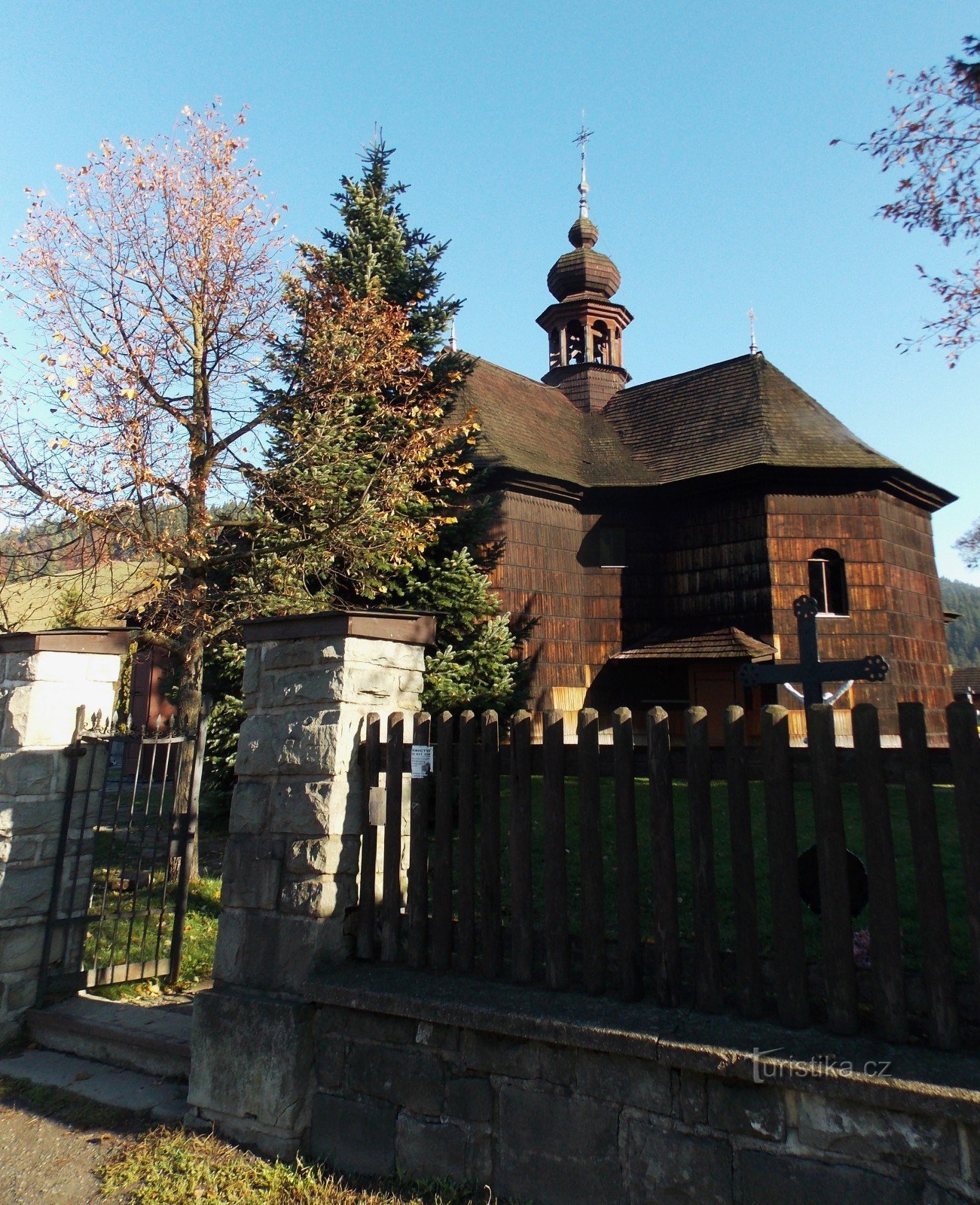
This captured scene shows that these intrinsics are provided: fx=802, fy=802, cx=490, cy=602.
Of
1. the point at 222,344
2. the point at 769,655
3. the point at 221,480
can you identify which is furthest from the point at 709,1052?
the point at 769,655

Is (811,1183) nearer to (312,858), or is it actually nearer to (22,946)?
(312,858)

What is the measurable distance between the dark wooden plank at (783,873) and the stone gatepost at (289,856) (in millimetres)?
1942

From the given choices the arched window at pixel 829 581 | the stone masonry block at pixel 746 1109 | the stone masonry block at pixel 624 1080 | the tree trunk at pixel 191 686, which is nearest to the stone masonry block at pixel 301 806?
the stone masonry block at pixel 624 1080

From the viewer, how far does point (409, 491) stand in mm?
10000

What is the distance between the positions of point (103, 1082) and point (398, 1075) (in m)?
2.09

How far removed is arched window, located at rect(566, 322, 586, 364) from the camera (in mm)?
25906

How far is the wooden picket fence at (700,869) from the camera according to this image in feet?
8.85

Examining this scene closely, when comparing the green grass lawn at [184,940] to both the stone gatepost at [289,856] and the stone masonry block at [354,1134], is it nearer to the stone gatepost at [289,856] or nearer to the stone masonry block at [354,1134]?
the stone gatepost at [289,856]

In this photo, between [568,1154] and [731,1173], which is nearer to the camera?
[731,1173]

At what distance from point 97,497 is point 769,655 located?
12.6m

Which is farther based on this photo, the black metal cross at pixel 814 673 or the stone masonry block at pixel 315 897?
the black metal cross at pixel 814 673

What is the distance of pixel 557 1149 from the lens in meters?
3.03

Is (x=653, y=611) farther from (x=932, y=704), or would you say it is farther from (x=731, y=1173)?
(x=731, y=1173)

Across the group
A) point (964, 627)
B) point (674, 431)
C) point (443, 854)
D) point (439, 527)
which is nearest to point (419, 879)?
point (443, 854)
